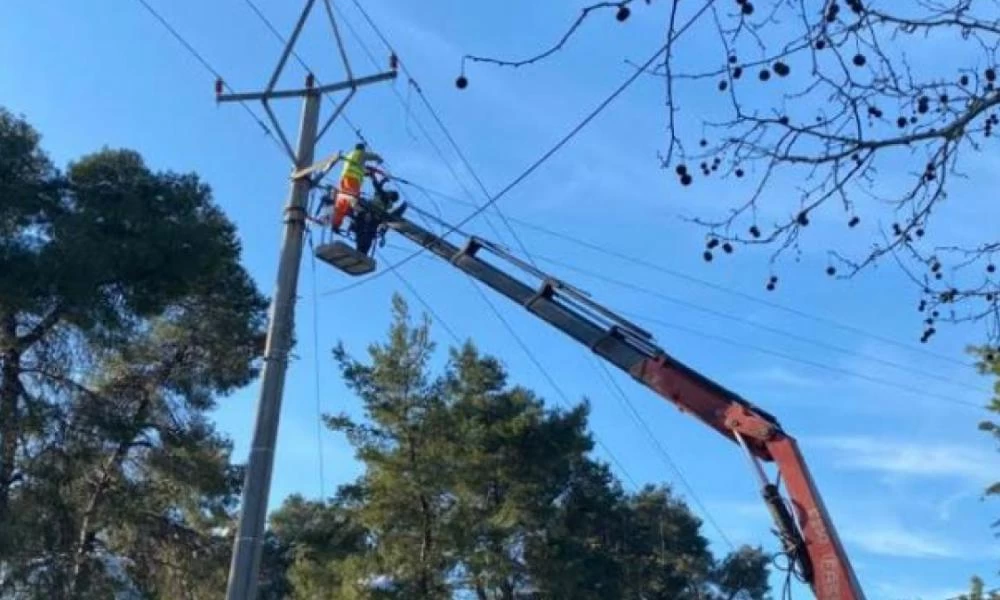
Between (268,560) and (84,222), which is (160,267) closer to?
(84,222)

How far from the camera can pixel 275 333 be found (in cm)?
1055

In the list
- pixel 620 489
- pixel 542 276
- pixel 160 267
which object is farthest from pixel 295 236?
pixel 620 489

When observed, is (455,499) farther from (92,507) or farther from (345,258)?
(345,258)

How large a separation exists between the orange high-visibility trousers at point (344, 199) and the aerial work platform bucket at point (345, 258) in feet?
1.46

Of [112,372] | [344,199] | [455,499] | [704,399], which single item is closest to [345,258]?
[344,199]

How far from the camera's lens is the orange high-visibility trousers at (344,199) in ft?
38.8

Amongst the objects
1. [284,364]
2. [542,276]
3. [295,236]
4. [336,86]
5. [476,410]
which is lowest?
[284,364]

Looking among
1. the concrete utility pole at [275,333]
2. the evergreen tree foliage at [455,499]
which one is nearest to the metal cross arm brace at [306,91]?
the concrete utility pole at [275,333]

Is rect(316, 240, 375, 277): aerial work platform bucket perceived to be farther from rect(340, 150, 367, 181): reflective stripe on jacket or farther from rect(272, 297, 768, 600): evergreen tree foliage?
rect(272, 297, 768, 600): evergreen tree foliage

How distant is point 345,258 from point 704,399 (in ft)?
12.6

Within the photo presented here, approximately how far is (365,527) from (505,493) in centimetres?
315

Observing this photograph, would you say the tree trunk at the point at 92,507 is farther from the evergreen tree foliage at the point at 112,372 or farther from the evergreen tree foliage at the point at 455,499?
the evergreen tree foliage at the point at 455,499

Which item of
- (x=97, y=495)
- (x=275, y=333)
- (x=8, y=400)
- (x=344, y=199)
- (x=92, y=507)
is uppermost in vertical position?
(x=8, y=400)

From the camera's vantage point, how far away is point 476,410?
2531cm
